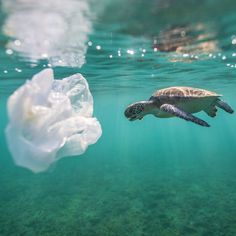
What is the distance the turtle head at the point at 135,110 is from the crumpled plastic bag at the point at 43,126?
2.86 metres

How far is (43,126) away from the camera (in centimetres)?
441

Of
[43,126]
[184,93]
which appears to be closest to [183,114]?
[184,93]

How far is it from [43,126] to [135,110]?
14.1 ft

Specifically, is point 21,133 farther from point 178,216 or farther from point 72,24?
point 178,216

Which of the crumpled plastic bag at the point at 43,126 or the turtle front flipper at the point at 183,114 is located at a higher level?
the crumpled plastic bag at the point at 43,126

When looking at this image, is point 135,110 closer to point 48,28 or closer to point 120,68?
point 48,28

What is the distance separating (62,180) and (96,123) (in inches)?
817

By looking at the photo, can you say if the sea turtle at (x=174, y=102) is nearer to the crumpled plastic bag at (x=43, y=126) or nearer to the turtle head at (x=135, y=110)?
the turtle head at (x=135, y=110)

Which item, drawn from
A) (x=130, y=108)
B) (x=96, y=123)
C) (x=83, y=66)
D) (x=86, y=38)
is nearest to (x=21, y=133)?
(x=96, y=123)

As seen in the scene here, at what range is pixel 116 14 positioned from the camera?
9.80 meters

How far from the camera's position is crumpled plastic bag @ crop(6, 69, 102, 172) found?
13.0 ft

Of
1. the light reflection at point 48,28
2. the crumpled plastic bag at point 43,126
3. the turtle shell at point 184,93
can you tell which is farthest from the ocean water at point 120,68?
the crumpled plastic bag at point 43,126

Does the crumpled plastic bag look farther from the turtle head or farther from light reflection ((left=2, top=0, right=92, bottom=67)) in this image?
light reflection ((left=2, top=0, right=92, bottom=67))

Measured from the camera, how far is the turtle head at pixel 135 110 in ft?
26.6
